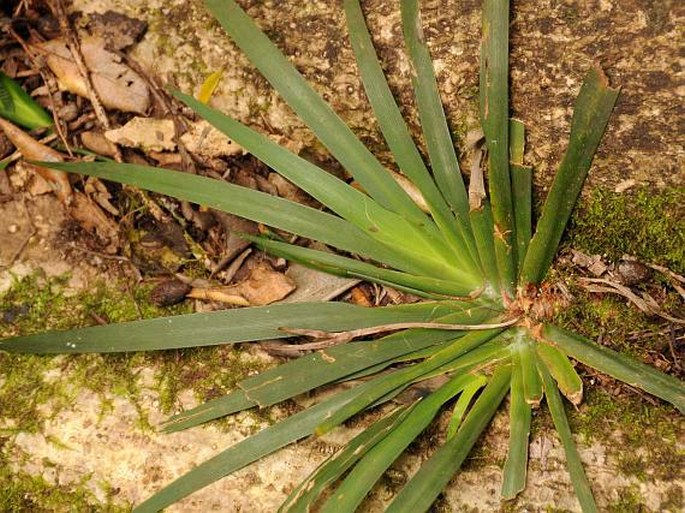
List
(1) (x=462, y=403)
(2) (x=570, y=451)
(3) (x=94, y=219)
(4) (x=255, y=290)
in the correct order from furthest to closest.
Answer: (3) (x=94, y=219) → (4) (x=255, y=290) → (1) (x=462, y=403) → (2) (x=570, y=451)

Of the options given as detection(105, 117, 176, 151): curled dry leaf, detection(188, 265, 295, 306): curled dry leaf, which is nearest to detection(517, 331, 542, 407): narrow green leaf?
detection(188, 265, 295, 306): curled dry leaf

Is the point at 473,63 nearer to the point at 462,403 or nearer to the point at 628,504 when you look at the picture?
the point at 462,403

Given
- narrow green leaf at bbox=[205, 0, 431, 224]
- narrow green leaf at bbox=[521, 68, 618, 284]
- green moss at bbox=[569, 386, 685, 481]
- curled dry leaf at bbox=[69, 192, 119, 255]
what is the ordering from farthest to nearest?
curled dry leaf at bbox=[69, 192, 119, 255], narrow green leaf at bbox=[205, 0, 431, 224], green moss at bbox=[569, 386, 685, 481], narrow green leaf at bbox=[521, 68, 618, 284]

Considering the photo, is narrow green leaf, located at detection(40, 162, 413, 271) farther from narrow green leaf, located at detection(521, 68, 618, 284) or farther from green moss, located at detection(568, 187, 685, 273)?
green moss, located at detection(568, 187, 685, 273)

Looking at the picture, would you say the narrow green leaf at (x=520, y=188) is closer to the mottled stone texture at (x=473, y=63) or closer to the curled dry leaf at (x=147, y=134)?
the mottled stone texture at (x=473, y=63)

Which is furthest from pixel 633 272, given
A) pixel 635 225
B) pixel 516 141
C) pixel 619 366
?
pixel 516 141

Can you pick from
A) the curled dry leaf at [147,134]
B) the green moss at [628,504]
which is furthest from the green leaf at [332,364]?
the curled dry leaf at [147,134]
